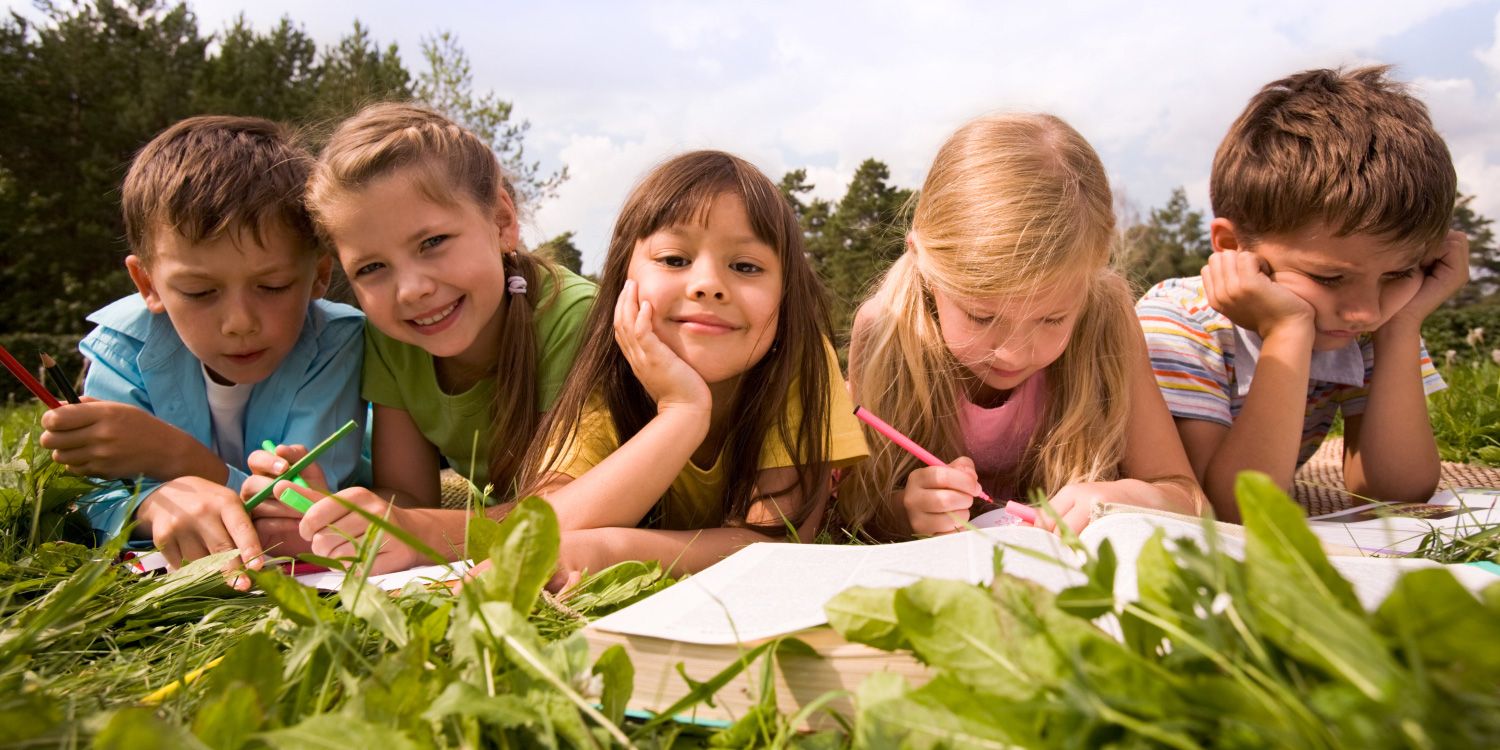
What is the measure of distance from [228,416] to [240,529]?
26.4 inches

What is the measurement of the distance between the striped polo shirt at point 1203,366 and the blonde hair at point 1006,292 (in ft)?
0.82

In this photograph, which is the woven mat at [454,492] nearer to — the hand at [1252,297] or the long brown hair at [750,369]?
the long brown hair at [750,369]

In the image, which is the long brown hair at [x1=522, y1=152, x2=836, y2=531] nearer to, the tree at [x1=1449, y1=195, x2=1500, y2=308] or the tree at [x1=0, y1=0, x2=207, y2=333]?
the tree at [x1=0, y1=0, x2=207, y2=333]

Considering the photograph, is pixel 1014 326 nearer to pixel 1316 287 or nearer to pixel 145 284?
pixel 1316 287

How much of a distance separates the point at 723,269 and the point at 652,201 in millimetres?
181

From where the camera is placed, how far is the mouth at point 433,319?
1.68 meters

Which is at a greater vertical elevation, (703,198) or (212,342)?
(703,198)

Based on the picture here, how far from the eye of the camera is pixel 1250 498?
0.45 meters

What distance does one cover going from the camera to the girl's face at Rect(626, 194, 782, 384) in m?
1.53

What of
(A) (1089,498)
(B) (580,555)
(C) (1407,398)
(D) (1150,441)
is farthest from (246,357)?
(C) (1407,398)

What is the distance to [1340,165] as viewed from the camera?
1.75 metres

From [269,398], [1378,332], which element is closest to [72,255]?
[269,398]

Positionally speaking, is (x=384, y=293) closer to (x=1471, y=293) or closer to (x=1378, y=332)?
(x=1378, y=332)

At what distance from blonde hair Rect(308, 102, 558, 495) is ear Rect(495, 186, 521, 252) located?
0.02 metres
